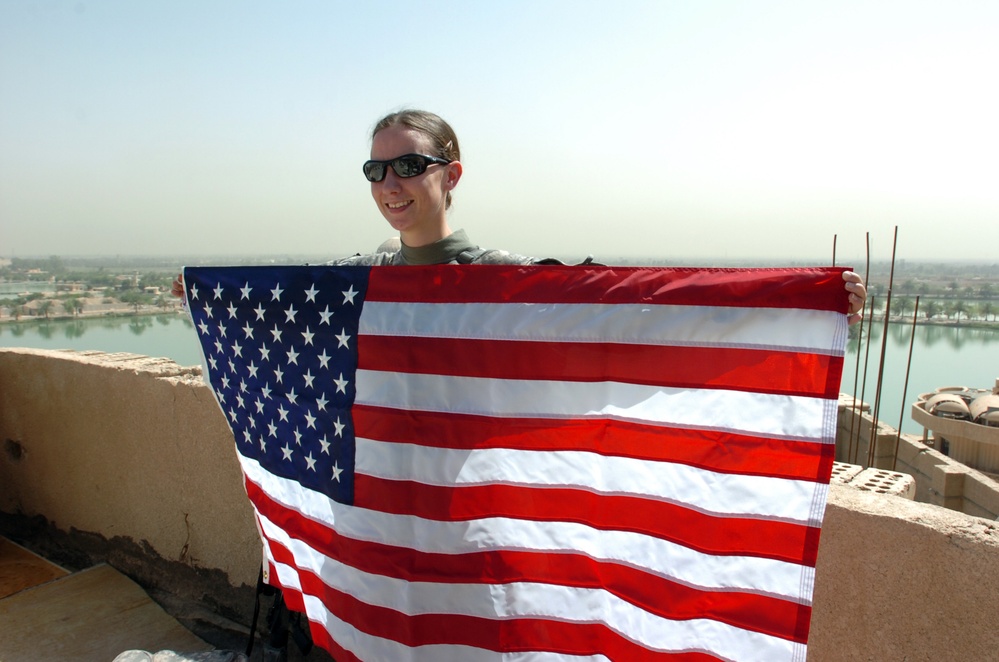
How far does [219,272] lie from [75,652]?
2145 millimetres

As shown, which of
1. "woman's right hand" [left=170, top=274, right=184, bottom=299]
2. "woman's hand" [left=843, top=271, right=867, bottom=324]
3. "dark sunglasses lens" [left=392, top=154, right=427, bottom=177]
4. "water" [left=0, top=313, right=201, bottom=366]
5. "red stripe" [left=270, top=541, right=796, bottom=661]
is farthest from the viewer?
"water" [left=0, top=313, right=201, bottom=366]

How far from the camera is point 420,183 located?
222 centimetres

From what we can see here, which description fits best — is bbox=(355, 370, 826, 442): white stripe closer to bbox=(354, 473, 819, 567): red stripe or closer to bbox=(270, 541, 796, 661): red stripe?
bbox=(354, 473, 819, 567): red stripe

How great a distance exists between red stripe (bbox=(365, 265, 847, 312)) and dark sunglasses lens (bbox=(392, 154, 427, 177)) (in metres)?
0.31

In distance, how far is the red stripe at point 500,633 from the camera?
205 cm

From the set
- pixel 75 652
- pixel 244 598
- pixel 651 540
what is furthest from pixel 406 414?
pixel 75 652

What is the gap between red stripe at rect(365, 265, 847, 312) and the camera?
188 cm

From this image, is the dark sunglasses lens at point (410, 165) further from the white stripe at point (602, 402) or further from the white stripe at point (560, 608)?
the white stripe at point (560, 608)

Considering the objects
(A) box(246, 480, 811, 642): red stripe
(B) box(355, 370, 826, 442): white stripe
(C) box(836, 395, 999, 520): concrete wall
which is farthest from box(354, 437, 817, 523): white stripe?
(C) box(836, 395, 999, 520): concrete wall

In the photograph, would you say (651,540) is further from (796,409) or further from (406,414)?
(406,414)

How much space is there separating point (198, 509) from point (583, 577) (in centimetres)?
254

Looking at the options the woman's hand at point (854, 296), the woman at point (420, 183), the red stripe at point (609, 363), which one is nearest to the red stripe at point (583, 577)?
the red stripe at point (609, 363)

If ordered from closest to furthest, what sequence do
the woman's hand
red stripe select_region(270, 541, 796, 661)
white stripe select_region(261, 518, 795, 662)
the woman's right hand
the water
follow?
the woman's hand
white stripe select_region(261, 518, 795, 662)
red stripe select_region(270, 541, 796, 661)
the woman's right hand
the water

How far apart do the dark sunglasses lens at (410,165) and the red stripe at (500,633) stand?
56.1 inches
